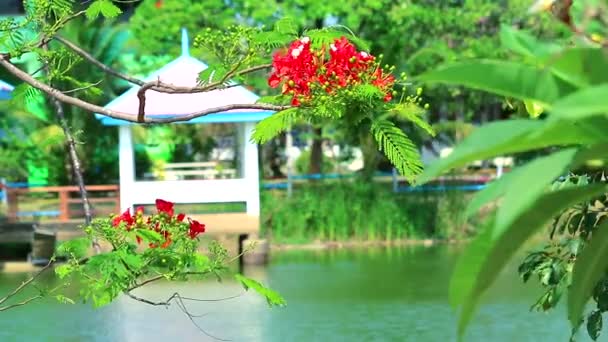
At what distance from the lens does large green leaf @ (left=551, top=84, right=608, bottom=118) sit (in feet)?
4.86

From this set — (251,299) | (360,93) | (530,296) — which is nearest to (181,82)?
(251,299)

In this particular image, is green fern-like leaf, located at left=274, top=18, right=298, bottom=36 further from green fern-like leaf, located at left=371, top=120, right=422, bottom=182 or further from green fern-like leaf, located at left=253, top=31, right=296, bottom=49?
green fern-like leaf, located at left=371, top=120, right=422, bottom=182

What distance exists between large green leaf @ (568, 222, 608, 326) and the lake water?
18.5 ft

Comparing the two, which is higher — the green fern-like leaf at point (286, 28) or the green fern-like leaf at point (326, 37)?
the green fern-like leaf at point (286, 28)

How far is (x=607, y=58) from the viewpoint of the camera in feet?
5.42

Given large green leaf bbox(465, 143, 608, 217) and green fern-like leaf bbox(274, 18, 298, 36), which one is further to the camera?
green fern-like leaf bbox(274, 18, 298, 36)

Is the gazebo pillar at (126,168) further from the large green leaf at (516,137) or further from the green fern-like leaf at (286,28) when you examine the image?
the large green leaf at (516,137)

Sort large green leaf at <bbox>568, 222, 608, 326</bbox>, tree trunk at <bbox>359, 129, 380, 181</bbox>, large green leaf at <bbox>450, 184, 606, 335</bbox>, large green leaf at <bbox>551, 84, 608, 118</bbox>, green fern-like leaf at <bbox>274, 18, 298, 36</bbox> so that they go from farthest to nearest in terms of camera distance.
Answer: tree trunk at <bbox>359, 129, 380, 181</bbox> < green fern-like leaf at <bbox>274, 18, 298, 36</bbox> < large green leaf at <bbox>568, 222, 608, 326</bbox> < large green leaf at <bbox>450, 184, 606, 335</bbox> < large green leaf at <bbox>551, 84, 608, 118</bbox>

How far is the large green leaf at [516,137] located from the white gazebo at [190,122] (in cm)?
822

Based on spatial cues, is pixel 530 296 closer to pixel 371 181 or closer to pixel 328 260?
pixel 328 260

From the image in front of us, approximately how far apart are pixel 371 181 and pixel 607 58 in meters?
13.4

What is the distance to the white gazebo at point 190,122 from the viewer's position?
407 inches

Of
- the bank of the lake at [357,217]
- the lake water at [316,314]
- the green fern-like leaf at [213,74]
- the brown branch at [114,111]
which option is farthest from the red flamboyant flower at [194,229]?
the bank of the lake at [357,217]

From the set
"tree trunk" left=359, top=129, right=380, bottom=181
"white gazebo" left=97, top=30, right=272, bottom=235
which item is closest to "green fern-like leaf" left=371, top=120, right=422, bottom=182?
"white gazebo" left=97, top=30, right=272, bottom=235
